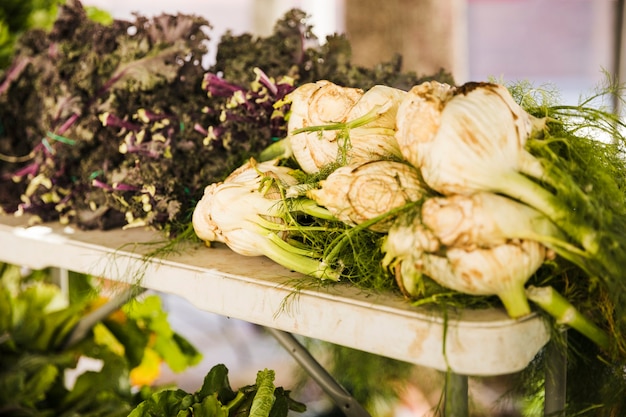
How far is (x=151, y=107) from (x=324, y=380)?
0.73 metres

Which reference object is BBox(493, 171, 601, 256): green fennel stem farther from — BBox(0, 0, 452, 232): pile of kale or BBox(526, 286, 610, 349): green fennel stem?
BBox(0, 0, 452, 232): pile of kale

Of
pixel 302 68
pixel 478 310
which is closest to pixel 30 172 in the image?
pixel 302 68

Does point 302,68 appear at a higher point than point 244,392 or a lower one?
higher

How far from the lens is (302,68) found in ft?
5.56

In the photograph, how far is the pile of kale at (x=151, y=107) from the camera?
59.9 inches

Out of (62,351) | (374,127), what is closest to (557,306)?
(374,127)

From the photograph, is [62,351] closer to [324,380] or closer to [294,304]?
[324,380]

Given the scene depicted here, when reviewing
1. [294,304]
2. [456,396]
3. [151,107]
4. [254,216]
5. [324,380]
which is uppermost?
[151,107]

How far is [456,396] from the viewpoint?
1028 mm

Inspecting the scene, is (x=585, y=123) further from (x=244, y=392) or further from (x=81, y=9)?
(x=81, y=9)

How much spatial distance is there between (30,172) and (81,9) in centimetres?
45

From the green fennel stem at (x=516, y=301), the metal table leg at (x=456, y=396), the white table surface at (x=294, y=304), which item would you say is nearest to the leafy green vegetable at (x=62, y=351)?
the white table surface at (x=294, y=304)

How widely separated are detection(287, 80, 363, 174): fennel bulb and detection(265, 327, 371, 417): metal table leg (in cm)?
44

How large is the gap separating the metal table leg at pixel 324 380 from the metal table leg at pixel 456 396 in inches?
17.9
